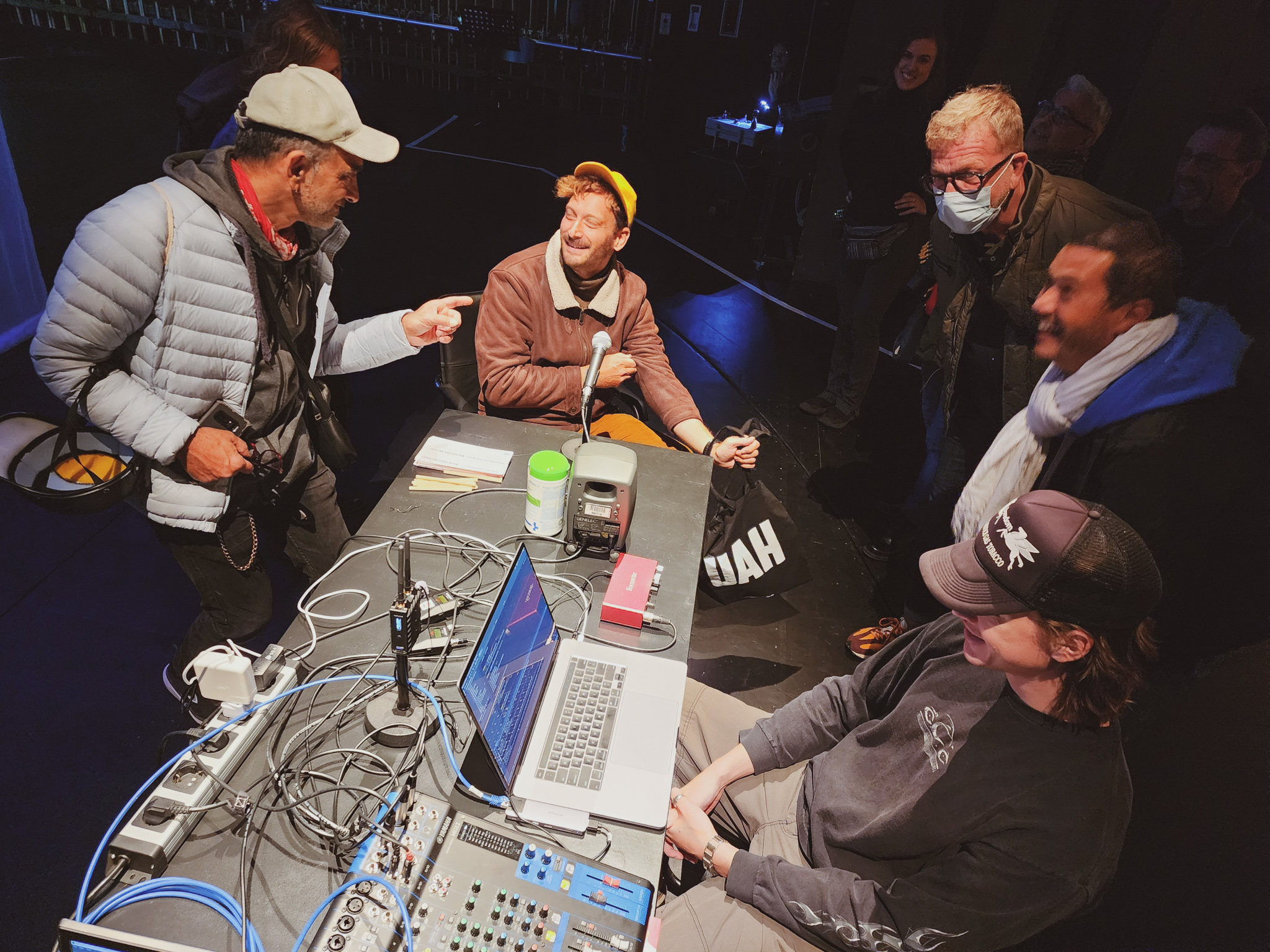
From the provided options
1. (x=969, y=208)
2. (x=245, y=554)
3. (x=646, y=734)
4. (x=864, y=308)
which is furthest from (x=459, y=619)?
(x=864, y=308)

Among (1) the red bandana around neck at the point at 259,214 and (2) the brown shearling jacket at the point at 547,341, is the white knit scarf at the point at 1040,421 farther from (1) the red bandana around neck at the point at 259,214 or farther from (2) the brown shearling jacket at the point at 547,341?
(1) the red bandana around neck at the point at 259,214

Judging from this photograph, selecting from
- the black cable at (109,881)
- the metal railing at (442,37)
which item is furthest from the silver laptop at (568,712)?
the metal railing at (442,37)

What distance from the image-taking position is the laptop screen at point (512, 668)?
3.83 ft

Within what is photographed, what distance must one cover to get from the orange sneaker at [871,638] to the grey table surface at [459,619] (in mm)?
1077

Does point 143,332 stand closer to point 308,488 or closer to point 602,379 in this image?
point 308,488

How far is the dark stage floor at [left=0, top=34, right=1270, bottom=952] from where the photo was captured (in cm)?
203

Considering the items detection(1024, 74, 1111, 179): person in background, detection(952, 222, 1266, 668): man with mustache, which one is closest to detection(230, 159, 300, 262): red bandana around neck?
detection(952, 222, 1266, 668): man with mustache

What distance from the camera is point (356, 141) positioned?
1767 mm

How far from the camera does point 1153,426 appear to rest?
175 cm

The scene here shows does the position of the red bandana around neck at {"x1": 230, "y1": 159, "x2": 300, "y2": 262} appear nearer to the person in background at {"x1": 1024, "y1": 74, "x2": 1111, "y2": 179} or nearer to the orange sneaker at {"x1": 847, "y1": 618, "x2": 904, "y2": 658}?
the orange sneaker at {"x1": 847, "y1": 618, "x2": 904, "y2": 658}

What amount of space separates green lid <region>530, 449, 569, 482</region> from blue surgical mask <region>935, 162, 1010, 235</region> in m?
1.62

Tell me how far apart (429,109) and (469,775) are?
9570 millimetres

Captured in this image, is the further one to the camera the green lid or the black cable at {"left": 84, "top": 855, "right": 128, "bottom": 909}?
the green lid

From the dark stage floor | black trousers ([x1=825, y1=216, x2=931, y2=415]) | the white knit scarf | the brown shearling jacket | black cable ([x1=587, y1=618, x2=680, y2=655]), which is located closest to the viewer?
black cable ([x1=587, y1=618, x2=680, y2=655])
